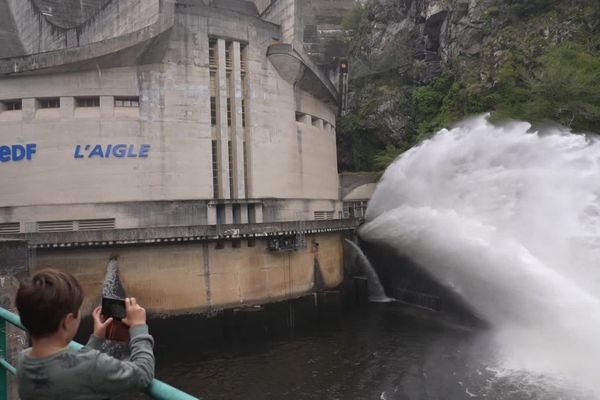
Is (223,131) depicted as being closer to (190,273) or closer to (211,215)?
(211,215)

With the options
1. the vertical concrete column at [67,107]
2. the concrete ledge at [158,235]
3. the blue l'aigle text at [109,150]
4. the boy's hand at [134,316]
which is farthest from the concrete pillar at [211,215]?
the boy's hand at [134,316]

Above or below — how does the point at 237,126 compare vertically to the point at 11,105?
below

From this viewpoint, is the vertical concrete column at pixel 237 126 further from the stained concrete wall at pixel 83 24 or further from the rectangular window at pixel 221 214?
the stained concrete wall at pixel 83 24

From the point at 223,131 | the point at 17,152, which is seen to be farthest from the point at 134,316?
the point at 17,152

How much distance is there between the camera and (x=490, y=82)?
37.1 metres

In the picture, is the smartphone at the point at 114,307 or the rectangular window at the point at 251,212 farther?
the rectangular window at the point at 251,212

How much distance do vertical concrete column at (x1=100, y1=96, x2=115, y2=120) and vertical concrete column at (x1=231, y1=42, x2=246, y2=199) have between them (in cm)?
696

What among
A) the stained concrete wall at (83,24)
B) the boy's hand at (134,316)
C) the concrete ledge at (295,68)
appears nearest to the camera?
the boy's hand at (134,316)

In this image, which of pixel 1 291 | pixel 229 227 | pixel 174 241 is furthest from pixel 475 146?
pixel 1 291

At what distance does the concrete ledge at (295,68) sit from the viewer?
97.2ft

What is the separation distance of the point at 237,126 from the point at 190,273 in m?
9.88

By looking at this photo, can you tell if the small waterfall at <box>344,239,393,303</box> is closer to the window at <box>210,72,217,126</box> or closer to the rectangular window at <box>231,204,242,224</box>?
the rectangular window at <box>231,204,242,224</box>

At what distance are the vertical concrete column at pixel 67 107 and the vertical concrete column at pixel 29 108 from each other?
59.1 inches

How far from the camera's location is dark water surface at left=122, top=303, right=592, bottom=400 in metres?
14.8
